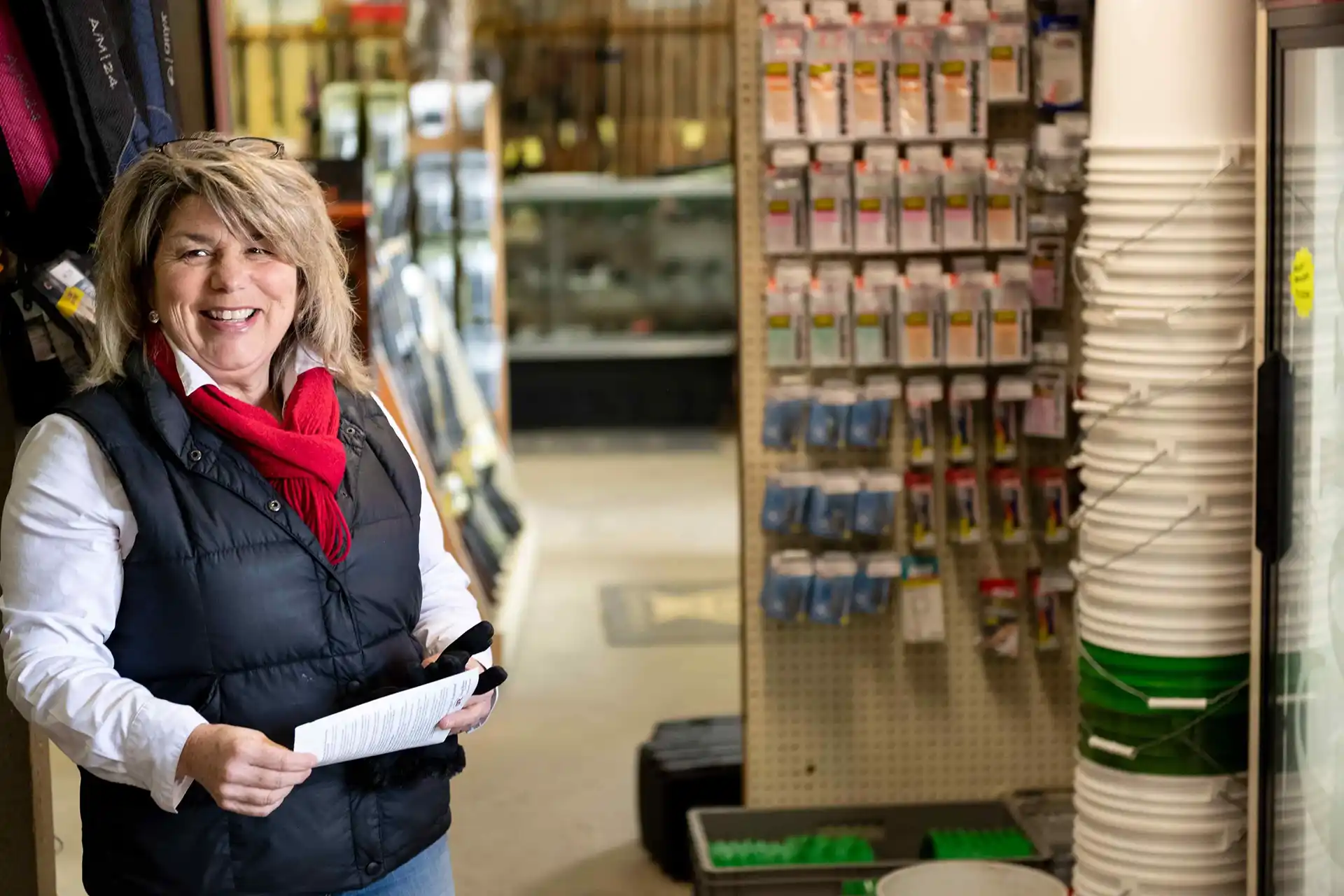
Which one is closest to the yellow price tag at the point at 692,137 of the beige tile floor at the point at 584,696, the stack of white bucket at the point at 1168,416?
the beige tile floor at the point at 584,696

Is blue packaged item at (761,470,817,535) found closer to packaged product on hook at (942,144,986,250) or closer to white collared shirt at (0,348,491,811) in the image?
packaged product on hook at (942,144,986,250)

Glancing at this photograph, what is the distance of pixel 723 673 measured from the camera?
6.45 metres

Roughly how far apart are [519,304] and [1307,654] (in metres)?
8.60

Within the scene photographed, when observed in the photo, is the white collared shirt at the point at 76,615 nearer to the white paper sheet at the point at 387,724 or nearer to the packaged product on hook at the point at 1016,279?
the white paper sheet at the point at 387,724

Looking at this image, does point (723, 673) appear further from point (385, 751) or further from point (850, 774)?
point (385, 751)

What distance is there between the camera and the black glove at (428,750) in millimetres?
2236

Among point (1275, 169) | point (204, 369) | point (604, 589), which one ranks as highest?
point (1275, 169)

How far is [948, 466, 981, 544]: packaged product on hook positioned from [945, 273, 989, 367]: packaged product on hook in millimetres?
293

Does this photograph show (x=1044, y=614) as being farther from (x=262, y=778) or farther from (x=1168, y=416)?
(x=262, y=778)

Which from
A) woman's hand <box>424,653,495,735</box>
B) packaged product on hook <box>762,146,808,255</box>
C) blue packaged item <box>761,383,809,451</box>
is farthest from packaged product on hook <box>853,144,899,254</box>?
woman's hand <box>424,653,495,735</box>

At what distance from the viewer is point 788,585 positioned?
13.7 feet

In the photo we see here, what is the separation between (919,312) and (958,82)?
53cm

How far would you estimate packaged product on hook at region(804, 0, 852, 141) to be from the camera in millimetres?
4008

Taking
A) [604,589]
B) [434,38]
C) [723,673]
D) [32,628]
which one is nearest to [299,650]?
[32,628]
